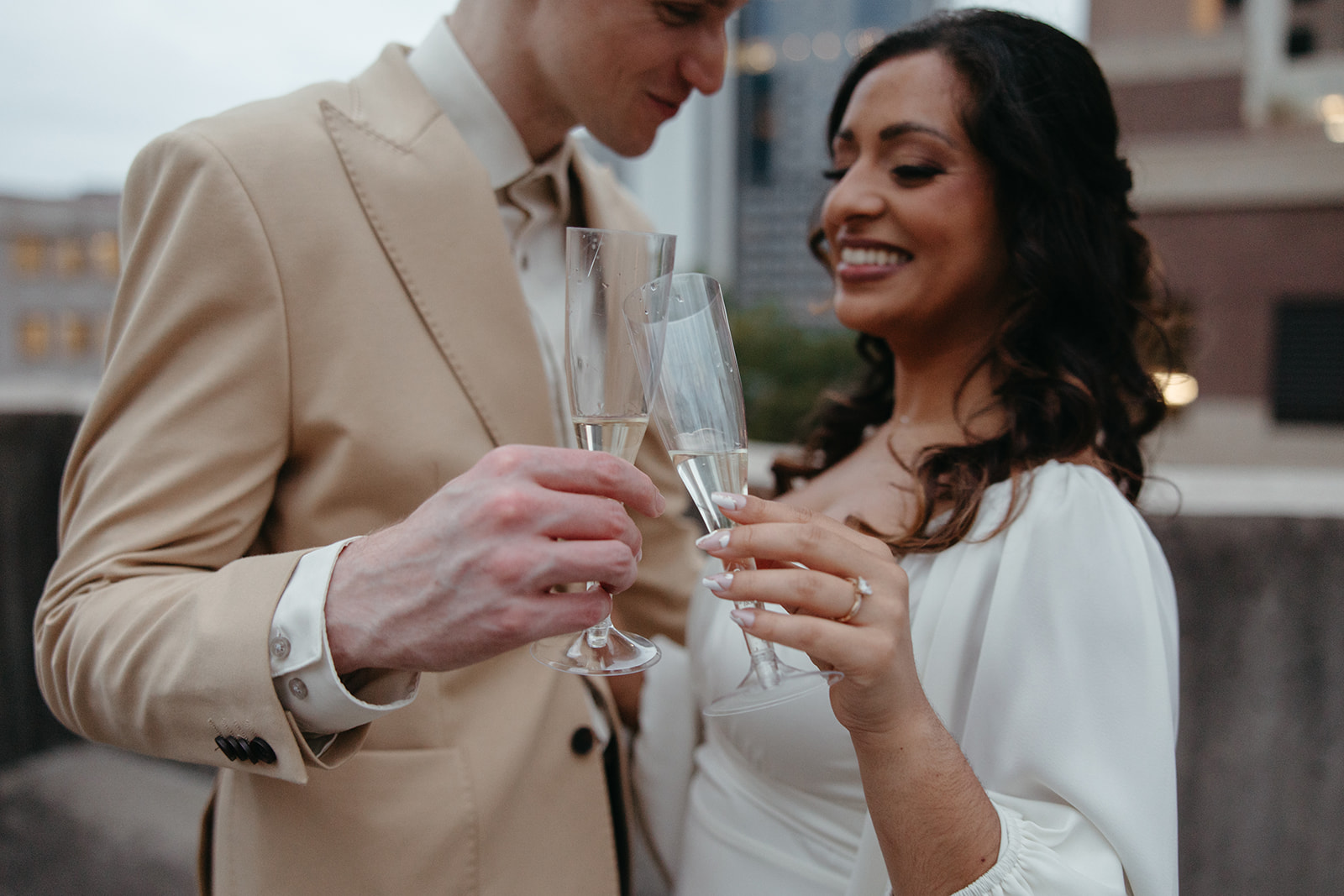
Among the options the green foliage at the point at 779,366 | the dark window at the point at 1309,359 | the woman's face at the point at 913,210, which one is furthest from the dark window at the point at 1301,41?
the woman's face at the point at 913,210

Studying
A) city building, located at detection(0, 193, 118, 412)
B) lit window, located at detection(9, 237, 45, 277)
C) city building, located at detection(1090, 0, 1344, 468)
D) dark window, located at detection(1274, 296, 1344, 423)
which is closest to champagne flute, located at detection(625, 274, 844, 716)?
city building, located at detection(1090, 0, 1344, 468)

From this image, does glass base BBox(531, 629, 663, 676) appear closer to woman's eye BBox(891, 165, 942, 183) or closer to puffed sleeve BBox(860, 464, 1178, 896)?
puffed sleeve BBox(860, 464, 1178, 896)

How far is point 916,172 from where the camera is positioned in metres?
1.63

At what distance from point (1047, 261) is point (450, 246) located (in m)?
1.11

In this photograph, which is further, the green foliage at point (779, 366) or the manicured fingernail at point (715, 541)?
the green foliage at point (779, 366)

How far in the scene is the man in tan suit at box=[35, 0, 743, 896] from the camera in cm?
103

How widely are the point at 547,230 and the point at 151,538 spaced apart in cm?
112

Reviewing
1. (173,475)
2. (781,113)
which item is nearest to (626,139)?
(173,475)

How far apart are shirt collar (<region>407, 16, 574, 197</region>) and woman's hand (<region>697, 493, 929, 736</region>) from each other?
1179mm

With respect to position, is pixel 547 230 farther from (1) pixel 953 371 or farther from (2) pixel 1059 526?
(2) pixel 1059 526

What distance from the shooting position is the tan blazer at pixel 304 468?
1.20m

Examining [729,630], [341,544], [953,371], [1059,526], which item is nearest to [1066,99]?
[953,371]

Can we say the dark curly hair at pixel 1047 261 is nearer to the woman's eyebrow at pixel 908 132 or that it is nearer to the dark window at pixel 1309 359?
the woman's eyebrow at pixel 908 132

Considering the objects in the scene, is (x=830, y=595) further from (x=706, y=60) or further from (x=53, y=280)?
(x=53, y=280)
